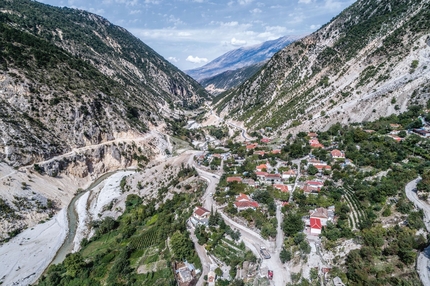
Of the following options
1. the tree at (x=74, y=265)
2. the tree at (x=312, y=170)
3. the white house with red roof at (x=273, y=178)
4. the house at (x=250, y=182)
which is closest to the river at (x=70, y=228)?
the tree at (x=74, y=265)

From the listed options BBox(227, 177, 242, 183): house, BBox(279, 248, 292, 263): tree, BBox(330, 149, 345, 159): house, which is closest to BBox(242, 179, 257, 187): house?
BBox(227, 177, 242, 183): house

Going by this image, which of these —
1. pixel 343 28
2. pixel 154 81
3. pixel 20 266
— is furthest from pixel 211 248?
pixel 154 81

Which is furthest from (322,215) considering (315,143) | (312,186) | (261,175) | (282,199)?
(315,143)

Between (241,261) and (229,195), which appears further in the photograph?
(229,195)

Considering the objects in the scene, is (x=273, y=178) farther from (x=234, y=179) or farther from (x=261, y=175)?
(x=234, y=179)

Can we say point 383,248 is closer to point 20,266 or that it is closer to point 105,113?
point 20,266
